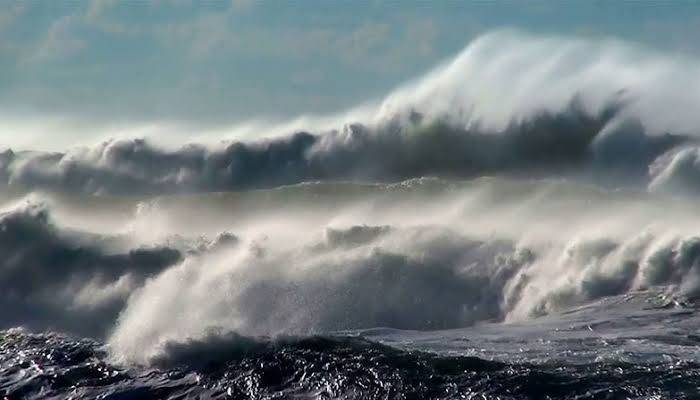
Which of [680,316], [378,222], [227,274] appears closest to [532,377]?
[680,316]

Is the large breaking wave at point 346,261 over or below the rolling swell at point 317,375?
over

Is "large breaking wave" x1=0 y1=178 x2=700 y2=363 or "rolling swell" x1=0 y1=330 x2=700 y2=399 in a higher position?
"large breaking wave" x1=0 y1=178 x2=700 y2=363

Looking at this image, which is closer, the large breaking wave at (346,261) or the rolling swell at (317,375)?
the rolling swell at (317,375)

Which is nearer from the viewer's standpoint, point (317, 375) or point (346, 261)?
point (317, 375)

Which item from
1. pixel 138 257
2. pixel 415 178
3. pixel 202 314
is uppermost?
pixel 415 178

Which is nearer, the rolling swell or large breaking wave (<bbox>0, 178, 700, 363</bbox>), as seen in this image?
the rolling swell

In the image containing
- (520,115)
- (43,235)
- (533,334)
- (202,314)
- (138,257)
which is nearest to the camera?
(533,334)

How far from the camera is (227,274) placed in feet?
60.8

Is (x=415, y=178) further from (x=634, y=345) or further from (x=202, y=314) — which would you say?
(x=634, y=345)

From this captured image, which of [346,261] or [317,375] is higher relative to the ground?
[346,261]

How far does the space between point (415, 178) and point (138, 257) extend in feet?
23.2

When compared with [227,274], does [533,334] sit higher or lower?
lower

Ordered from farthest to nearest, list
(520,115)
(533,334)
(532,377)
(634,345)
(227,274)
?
(520,115) → (227,274) → (533,334) → (634,345) → (532,377)

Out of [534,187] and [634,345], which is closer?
[634,345]
